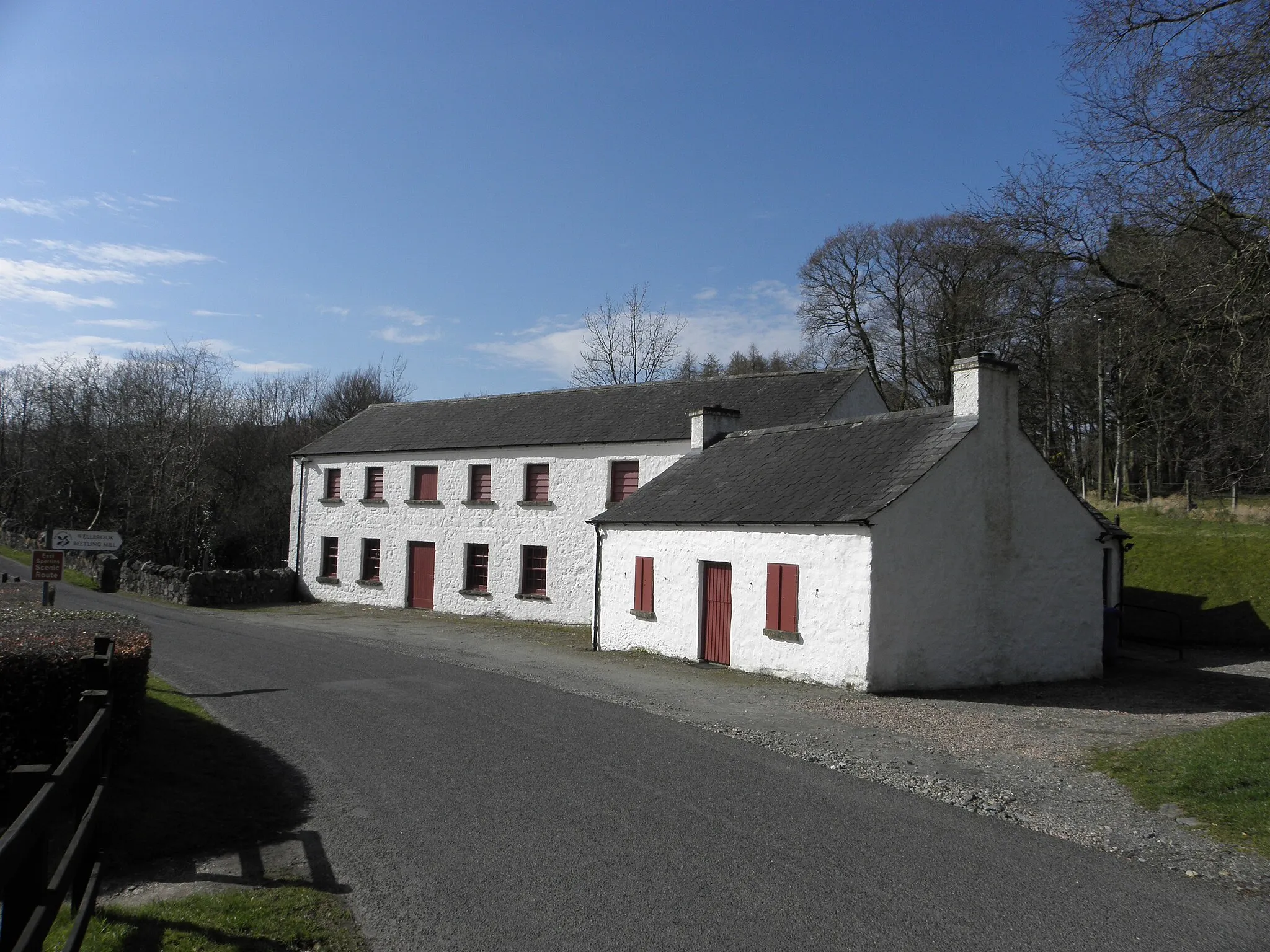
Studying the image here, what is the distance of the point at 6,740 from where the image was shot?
22.0 feet

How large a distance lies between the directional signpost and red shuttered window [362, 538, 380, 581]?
2008 centimetres

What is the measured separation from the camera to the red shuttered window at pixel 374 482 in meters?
33.8

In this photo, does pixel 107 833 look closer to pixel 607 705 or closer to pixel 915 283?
pixel 607 705

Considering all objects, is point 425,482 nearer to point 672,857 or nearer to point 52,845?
point 52,845

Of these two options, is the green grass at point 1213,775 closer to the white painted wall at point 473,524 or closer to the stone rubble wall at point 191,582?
the white painted wall at point 473,524

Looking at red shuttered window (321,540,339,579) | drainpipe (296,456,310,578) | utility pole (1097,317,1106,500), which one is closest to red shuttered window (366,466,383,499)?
red shuttered window (321,540,339,579)

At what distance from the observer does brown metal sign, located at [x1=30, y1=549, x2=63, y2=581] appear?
40.7 feet

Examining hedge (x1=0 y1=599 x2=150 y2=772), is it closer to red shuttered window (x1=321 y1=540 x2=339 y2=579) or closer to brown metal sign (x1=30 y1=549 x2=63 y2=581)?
brown metal sign (x1=30 y1=549 x2=63 y2=581)

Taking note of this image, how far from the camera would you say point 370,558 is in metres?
33.8

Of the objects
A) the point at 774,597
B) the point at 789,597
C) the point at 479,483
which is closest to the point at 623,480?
the point at 479,483

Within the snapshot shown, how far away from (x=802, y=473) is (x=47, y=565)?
13041 mm

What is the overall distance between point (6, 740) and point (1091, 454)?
40.9 m

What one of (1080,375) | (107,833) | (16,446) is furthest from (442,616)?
(16,446)

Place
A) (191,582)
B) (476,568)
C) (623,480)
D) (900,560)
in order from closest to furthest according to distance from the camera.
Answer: (900,560) < (623,480) < (476,568) < (191,582)
